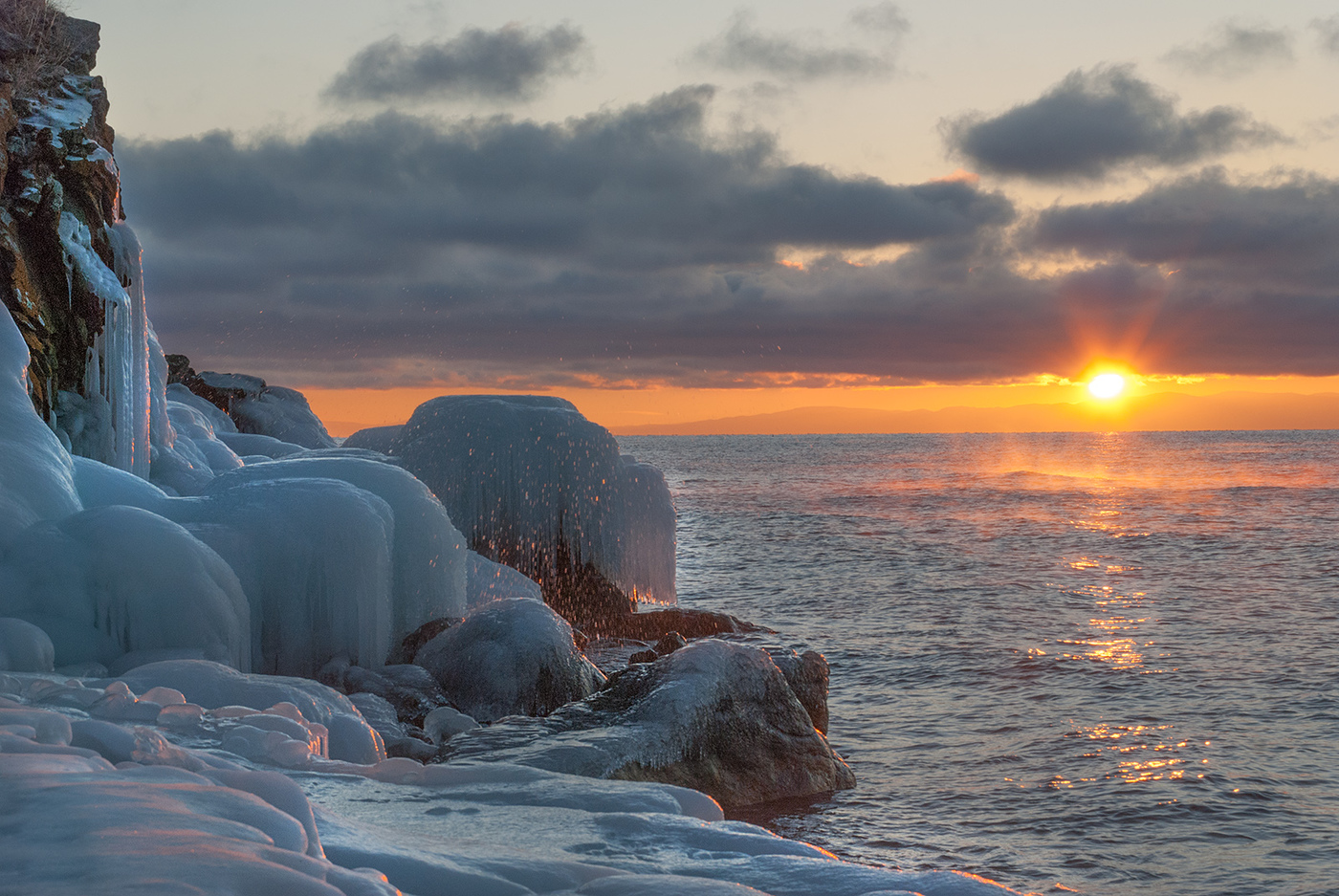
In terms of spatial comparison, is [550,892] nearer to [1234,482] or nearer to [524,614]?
[524,614]

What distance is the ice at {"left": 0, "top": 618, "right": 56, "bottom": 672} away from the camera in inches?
270

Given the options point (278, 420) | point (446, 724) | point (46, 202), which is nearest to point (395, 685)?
point (446, 724)

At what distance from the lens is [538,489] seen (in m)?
17.3

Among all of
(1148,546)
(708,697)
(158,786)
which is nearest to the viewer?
(158,786)

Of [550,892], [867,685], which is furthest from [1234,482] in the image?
[550,892]

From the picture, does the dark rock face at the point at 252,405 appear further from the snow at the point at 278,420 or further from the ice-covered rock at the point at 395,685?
the ice-covered rock at the point at 395,685

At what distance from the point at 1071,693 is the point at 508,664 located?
771 cm

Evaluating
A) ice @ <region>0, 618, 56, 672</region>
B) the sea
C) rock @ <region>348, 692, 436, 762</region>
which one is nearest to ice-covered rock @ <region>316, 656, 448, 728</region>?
rock @ <region>348, 692, 436, 762</region>

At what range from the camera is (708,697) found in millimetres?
8758

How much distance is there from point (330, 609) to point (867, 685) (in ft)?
23.6

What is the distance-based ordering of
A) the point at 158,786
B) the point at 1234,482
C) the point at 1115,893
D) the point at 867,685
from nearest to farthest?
the point at 158,786, the point at 1115,893, the point at 867,685, the point at 1234,482

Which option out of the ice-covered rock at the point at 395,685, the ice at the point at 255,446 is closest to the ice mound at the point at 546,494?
the ice at the point at 255,446

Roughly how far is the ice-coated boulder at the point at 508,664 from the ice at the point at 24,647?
143 inches

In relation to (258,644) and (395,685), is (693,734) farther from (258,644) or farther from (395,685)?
(258,644)
